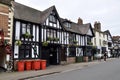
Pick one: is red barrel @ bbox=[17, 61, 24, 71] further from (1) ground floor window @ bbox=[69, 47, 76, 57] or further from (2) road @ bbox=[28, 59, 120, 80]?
(1) ground floor window @ bbox=[69, 47, 76, 57]

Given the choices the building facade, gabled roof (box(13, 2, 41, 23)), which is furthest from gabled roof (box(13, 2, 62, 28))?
the building facade

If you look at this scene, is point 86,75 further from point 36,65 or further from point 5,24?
point 5,24

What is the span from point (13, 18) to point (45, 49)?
7.50m

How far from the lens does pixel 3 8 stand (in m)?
20.4

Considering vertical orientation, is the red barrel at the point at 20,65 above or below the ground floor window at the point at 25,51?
below


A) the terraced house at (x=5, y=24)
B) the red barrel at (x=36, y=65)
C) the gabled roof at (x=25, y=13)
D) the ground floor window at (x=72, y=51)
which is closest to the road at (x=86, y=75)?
the red barrel at (x=36, y=65)

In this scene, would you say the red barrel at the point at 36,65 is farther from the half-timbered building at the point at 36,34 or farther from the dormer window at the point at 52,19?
the dormer window at the point at 52,19

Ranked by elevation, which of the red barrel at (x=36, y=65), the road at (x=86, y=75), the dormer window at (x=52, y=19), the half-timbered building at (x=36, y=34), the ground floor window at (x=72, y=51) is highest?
the dormer window at (x=52, y=19)

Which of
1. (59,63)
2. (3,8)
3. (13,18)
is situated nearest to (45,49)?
(59,63)

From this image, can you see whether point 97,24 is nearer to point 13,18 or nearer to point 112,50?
point 112,50

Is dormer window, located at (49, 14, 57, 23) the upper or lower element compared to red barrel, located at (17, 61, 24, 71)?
upper

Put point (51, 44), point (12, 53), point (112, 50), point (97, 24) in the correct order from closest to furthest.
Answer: point (12, 53), point (51, 44), point (97, 24), point (112, 50)

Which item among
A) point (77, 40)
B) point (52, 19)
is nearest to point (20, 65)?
point (52, 19)

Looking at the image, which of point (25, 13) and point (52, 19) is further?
point (52, 19)
